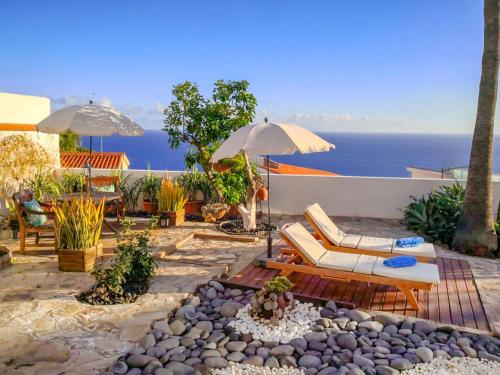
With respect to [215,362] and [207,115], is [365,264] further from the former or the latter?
[207,115]

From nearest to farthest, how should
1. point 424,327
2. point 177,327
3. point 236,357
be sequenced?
point 236,357
point 177,327
point 424,327

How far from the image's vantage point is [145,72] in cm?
5494

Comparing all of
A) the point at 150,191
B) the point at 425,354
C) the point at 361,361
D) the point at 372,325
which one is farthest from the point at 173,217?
the point at 425,354

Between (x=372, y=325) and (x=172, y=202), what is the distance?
5.84 m

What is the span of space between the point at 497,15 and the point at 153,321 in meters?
7.43

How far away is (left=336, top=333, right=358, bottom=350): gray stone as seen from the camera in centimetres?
433

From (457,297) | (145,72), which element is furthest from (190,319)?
(145,72)

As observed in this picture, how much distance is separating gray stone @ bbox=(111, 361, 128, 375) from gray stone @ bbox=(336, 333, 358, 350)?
2063 millimetres

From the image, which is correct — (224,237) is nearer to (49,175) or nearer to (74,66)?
(49,175)

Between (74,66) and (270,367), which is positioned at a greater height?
(74,66)

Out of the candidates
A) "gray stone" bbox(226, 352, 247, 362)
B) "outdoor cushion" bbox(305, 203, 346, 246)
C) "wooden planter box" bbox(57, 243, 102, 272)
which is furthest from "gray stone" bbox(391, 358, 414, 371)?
"wooden planter box" bbox(57, 243, 102, 272)

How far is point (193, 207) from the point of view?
34.2 feet

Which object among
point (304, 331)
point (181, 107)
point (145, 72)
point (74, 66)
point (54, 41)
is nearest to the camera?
point (304, 331)

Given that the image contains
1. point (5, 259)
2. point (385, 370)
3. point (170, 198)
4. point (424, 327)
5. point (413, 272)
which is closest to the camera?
point (385, 370)
